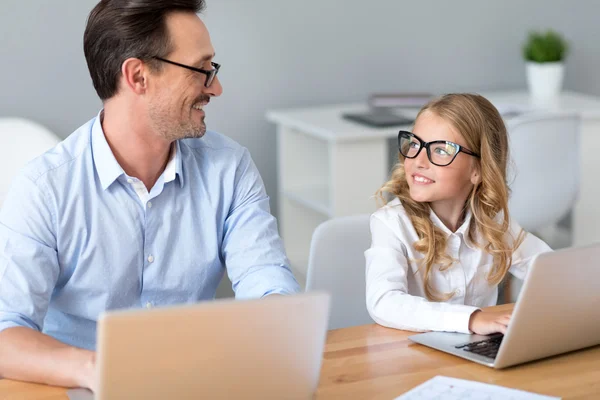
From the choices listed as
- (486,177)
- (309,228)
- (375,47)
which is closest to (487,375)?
(486,177)

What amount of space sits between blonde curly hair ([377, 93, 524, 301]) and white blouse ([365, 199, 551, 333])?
0.05 ft

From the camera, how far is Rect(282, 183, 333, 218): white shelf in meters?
3.10

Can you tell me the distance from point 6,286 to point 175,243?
359 millimetres

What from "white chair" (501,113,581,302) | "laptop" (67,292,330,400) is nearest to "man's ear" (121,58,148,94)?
"laptop" (67,292,330,400)

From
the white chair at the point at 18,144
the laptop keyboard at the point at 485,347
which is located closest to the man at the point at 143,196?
the laptop keyboard at the point at 485,347

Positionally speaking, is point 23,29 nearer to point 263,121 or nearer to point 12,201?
point 263,121

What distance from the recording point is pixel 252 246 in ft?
5.75

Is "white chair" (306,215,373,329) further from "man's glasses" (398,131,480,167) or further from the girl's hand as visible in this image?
the girl's hand

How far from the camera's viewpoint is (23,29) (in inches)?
117

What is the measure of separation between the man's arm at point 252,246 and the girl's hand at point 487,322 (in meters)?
0.36

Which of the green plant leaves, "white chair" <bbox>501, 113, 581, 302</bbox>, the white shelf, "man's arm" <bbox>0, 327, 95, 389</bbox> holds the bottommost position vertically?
the white shelf

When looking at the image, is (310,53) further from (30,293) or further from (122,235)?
(30,293)

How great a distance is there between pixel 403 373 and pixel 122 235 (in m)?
0.64

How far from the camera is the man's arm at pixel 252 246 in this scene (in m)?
1.69
